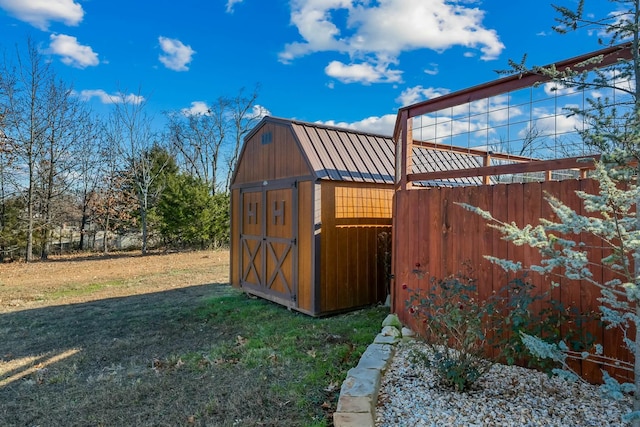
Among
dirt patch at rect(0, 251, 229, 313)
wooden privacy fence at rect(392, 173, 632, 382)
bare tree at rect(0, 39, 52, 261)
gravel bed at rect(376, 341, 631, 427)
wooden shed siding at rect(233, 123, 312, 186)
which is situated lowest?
dirt patch at rect(0, 251, 229, 313)

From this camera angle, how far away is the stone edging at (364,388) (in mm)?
2209

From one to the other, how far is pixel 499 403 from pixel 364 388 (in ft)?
2.73

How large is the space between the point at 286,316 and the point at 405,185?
9.20 ft

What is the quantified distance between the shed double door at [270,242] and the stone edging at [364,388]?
2680 millimetres

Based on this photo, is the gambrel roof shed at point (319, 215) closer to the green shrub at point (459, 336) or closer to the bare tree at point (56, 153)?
the green shrub at point (459, 336)

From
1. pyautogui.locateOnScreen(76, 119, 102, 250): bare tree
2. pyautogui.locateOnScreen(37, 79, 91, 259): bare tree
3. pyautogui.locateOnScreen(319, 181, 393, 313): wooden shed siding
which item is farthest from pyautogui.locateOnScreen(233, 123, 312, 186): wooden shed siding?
pyautogui.locateOnScreen(76, 119, 102, 250): bare tree

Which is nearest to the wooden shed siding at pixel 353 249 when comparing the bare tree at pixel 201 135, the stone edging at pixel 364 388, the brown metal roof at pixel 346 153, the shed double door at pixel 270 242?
the brown metal roof at pixel 346 153

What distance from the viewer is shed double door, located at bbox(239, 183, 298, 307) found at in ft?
19.4

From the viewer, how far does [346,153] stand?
6070 mm

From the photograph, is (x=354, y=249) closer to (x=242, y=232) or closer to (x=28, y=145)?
(x=242, y=232)

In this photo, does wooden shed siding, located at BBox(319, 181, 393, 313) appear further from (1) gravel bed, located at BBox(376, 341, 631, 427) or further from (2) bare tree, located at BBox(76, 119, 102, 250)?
(2) bare tree, located at BBox(76, 119, 102, 250)

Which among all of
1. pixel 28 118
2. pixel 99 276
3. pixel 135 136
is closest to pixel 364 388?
pixel 99 276

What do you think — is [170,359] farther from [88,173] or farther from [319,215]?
[88,173]

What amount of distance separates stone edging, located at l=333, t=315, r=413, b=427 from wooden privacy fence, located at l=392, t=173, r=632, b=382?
2.40 ft
